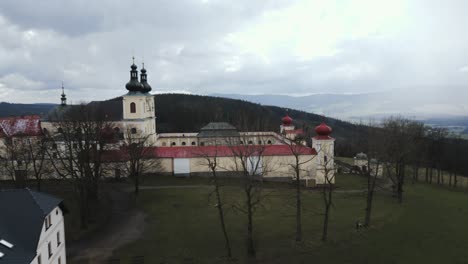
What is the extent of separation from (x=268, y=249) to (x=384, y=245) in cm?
702

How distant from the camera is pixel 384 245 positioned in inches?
827

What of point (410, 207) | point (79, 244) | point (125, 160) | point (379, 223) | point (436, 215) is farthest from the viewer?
point (125, 160)

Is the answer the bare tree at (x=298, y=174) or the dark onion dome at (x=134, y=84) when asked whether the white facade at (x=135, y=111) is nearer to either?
the dark onion dome at (x=134, y=84)

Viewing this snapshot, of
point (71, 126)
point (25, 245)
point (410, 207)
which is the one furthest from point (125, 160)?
point (410, 207)

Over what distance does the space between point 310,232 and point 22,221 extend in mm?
17050

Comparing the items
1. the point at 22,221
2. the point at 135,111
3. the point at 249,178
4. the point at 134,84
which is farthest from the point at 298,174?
the point at 134,84

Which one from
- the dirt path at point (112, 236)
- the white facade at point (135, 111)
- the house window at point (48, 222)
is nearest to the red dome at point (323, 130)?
the dirt path at point (112, 236)

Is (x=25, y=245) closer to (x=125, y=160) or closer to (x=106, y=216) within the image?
(x=106, y=216)

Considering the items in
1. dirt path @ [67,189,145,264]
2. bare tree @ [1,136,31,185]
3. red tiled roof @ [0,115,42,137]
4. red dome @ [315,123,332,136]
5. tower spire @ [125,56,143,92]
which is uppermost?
tower spire @ [125,56,143,92]

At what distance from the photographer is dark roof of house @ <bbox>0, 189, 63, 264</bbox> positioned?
1549 cm

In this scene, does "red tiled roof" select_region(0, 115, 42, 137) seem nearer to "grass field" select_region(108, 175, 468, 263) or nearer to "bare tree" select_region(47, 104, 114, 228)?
"bare tree" select_region(47, 104, 114, 228)

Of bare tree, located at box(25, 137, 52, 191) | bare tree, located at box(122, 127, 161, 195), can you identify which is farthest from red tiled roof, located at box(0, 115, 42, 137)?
bare tree, located at box(122, 127, 161, 195)

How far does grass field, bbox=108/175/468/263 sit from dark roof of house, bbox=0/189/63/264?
5.22 m

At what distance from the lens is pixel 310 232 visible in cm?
2355
